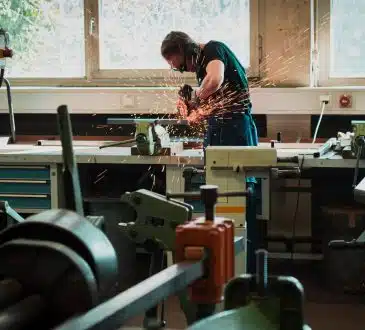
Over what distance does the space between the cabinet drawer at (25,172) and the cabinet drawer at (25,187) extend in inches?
0.9

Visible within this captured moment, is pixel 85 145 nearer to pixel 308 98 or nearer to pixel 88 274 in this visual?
pixel 308 98

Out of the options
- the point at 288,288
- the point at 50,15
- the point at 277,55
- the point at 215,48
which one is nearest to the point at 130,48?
the point at 50,15

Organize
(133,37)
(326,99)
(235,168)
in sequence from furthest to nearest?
(133,37)
(326,99)
(235,168)

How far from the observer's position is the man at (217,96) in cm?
340

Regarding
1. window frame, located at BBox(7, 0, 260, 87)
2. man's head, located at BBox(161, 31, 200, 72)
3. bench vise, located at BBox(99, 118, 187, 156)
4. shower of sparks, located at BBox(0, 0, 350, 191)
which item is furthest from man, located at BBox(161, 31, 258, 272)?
window frame, located at BBox(7, 0, 260, 87)

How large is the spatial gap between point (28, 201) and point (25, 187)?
0.25ft

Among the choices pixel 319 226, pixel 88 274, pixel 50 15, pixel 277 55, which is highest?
pixel 50 15

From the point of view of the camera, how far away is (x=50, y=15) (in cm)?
459

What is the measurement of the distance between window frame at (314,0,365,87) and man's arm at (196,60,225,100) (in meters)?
1.17

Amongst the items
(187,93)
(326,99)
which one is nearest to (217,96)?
(187,93)

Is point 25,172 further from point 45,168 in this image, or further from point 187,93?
point 187,93

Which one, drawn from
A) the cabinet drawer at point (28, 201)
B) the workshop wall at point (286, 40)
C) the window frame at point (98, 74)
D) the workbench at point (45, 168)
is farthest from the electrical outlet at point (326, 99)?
the cabinet drawer at point (28, 201)

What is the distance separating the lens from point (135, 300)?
91cm

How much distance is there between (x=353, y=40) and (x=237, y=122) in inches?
49.7
